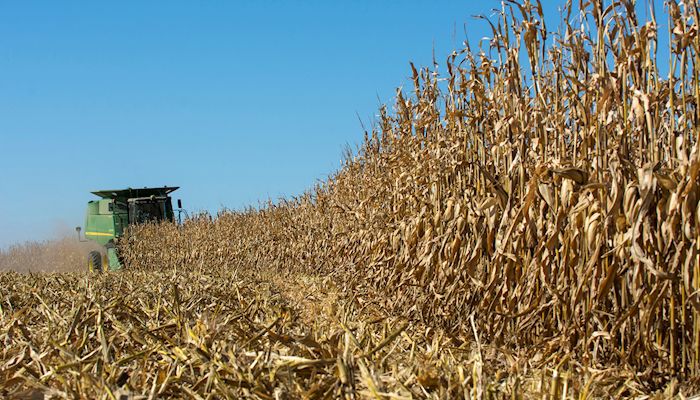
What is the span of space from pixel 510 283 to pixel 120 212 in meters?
15.0

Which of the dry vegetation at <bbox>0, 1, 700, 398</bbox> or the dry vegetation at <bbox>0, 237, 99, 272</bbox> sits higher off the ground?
the dry vegetation at <bbox>0, 237, 99, 272</bbox>

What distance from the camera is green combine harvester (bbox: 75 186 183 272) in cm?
1778

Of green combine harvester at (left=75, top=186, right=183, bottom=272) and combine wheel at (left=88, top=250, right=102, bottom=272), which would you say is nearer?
combine wheel at (left=88, top=250, right=102, bottom=272)

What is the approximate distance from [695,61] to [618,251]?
3.13ft

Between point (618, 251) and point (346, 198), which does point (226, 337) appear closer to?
point (618, 251)

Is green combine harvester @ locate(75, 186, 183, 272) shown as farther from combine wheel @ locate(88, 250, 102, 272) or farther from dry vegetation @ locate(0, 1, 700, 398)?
dry vegetation @ locate(0, 1, 700, 398)

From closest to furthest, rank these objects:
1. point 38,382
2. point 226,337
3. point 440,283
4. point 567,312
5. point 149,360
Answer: point 38,382 < point 149,360 < point 226,337 < point 567,312 < point 440,283

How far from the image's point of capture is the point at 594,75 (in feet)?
12.4

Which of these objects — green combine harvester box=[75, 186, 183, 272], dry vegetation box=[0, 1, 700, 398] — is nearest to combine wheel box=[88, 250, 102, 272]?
green combine harvester box=[75, 186, 183, 272]

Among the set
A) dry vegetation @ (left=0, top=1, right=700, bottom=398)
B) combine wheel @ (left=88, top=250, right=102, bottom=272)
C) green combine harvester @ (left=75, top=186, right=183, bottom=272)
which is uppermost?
green combine harvester @ (left=75, top=186, right=183, bottom=272)

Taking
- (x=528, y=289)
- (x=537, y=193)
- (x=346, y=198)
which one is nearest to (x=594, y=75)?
(x=537, y=193)

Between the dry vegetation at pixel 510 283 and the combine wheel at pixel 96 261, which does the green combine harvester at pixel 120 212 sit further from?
the dry vegetation at pixel 510 283

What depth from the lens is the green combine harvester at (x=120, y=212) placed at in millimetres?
17781

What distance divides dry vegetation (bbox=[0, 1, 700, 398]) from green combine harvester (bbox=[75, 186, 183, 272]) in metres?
11.9
